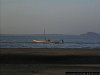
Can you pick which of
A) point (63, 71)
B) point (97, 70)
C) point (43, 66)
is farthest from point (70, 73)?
point (43, 66)

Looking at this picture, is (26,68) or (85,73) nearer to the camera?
(85,73)

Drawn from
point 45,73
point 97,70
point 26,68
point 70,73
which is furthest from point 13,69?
point 97,70

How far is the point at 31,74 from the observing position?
2333 centimetres

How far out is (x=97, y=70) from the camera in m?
25.1

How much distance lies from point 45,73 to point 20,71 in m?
1.86

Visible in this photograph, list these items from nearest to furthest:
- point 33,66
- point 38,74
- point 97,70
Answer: point 38,74 < point 97,70 < point 33,66

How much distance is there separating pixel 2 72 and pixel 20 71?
1.43 m

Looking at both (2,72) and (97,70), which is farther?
(97,70)

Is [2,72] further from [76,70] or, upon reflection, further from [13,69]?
[76,70]

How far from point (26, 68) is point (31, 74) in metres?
2.52

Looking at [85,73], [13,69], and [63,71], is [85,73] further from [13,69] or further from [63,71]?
[13,69]

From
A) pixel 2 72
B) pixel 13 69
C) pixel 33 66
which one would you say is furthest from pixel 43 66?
pixel 2 72

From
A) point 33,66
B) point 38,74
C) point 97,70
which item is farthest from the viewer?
point 33,66

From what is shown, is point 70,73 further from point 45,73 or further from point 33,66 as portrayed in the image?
point 33,66
